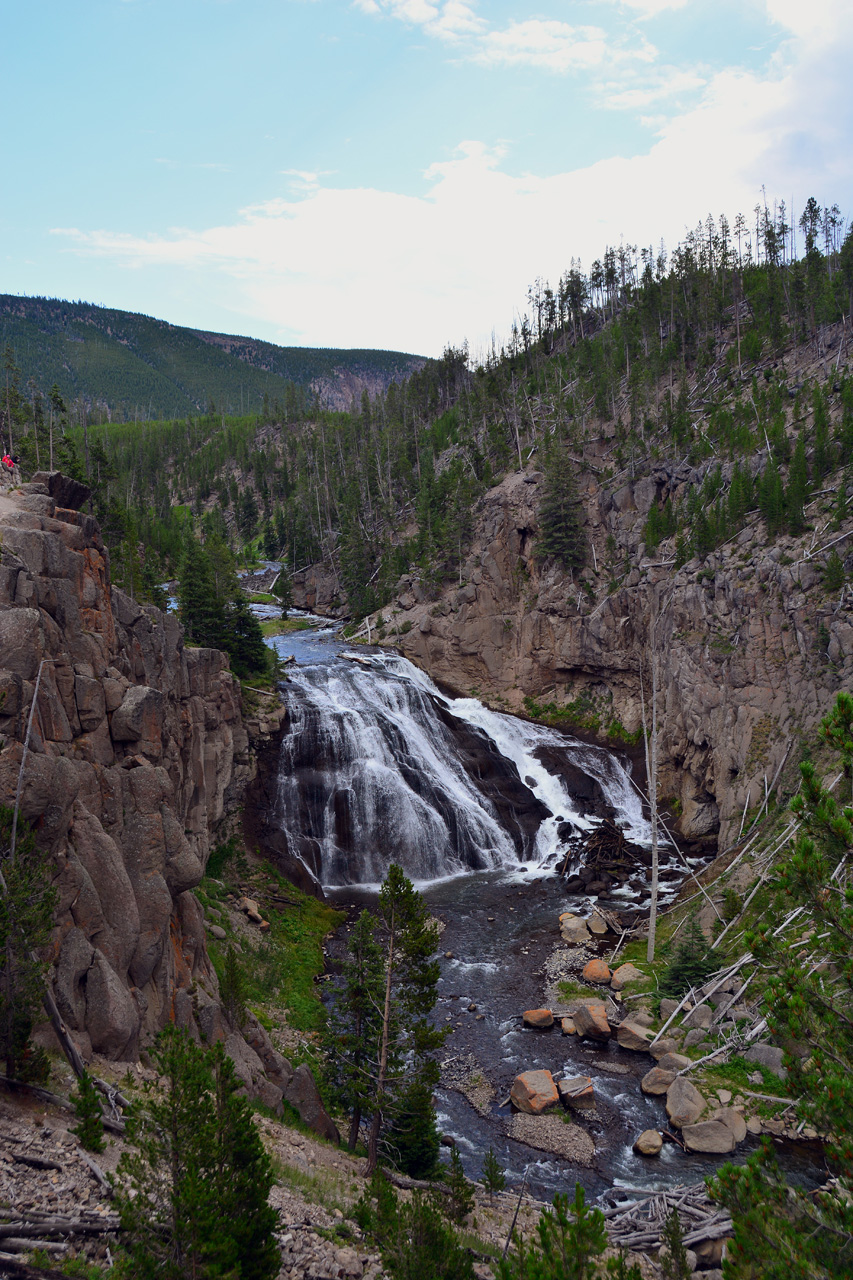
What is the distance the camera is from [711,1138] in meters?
20.7

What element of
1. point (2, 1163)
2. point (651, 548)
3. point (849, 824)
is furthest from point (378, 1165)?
point (651, 548)

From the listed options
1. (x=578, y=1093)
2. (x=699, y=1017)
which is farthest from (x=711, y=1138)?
(x=699, y=1017)

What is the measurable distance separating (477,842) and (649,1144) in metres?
23.8

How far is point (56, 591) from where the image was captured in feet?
70.5

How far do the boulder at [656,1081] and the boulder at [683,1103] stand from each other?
0.31 meters

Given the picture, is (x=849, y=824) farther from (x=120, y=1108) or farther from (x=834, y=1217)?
(x=120, y=1108)

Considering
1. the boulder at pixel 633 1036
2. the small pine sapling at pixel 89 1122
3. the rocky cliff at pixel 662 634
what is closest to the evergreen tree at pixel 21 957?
the small pine sapling at pixel 89 1122

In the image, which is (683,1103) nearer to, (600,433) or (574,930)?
(574,930)

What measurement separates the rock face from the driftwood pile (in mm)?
11270

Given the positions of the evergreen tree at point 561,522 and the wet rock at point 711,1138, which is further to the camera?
the evergreen tree at point 561,522

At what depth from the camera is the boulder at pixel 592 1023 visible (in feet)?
86.2

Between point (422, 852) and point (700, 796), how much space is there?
1792 cm

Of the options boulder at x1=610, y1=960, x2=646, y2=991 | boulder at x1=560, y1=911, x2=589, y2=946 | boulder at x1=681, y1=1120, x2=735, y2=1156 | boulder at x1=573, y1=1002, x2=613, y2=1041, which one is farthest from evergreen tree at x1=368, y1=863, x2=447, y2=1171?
boulder at x1=560, y1=911, x2=589, y2=946

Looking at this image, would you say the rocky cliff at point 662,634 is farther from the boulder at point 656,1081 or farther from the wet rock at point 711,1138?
the wet rock at point 711,1138
